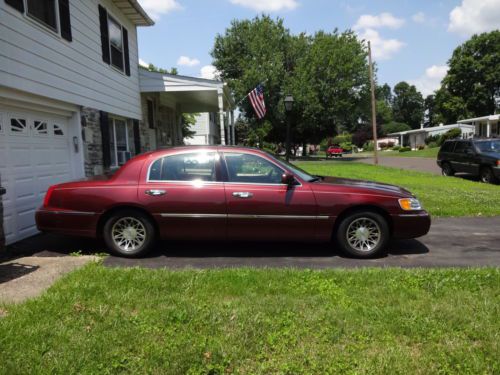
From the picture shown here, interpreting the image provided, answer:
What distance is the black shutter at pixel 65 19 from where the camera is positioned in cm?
789

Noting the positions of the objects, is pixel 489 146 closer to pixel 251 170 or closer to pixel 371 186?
pixel 371 186

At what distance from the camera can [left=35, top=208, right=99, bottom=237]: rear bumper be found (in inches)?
221

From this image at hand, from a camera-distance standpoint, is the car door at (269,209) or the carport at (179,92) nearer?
the car door at (269,209)

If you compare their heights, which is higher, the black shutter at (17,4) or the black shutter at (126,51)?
the black shutter at (126,51)

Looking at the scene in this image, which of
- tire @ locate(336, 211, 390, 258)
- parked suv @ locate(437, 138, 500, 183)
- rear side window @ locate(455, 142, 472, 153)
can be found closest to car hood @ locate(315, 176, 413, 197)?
tire @ locate(336, 211, 390, 258)

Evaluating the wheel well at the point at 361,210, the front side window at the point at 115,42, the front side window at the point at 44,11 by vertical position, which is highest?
the front side window at the point at 115,42

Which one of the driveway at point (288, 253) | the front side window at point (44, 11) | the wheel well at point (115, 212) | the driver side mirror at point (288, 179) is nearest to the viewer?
the driveway at point (288, 253)

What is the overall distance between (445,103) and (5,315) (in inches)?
2775

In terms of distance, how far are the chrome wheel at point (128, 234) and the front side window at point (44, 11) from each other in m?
4.01

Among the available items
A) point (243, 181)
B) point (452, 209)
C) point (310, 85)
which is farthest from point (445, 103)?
point (243, 181)

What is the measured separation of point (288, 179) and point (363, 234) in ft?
4.18

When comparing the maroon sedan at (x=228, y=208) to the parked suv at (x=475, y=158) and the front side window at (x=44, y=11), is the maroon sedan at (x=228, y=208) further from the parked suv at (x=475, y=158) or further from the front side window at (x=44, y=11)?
the parked suv at (x=475, y=158)

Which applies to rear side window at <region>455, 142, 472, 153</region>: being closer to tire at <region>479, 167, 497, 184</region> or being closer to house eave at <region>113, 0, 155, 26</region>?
tire at <region>479, 167, 497, 184</region>

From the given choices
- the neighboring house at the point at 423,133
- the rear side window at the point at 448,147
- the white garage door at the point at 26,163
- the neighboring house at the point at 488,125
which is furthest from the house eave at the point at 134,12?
the neighboring house at the point at 423,133
